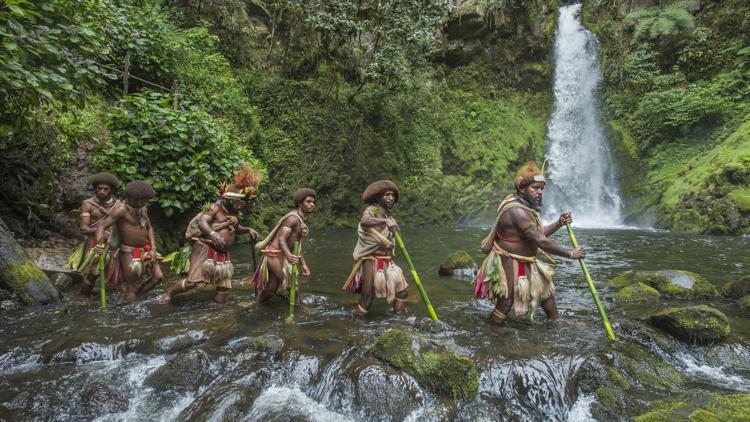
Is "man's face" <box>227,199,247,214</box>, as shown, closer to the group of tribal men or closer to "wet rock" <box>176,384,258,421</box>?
the group of tribal men

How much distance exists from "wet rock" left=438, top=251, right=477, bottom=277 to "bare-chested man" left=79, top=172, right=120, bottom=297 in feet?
19.2

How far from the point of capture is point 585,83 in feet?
79.7

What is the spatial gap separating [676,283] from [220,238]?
7146mm

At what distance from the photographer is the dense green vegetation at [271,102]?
24.3 feet

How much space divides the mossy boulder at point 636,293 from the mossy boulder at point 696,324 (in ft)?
5.41

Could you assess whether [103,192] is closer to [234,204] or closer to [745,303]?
[234,204]

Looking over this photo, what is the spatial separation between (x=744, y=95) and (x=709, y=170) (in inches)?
224

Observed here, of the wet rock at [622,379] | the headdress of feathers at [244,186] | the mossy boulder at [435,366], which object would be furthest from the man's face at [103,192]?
the wet rock at [622,379]

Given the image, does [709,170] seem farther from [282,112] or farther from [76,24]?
[76,24]

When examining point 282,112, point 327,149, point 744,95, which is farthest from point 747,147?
point 282,112

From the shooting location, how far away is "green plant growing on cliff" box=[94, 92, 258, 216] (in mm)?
8648

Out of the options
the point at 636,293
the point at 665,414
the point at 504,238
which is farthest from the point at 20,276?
the point at 636,293

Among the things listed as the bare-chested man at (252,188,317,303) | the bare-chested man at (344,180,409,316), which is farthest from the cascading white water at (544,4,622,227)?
the bare-chested man at (252,188,317,303)

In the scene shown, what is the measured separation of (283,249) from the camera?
6008mm
